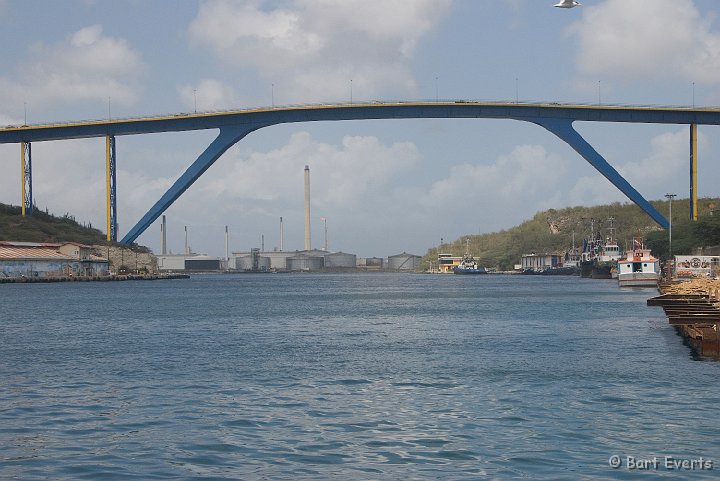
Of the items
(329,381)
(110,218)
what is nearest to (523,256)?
(110,218)

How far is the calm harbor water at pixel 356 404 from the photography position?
11938 millimetres

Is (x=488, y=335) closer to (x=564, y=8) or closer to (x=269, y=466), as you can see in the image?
(x=564, y=8)

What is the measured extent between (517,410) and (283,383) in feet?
17.2

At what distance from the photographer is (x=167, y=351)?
25406 mm

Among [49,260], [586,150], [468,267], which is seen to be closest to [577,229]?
[468,267]

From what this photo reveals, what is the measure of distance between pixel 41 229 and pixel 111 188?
18.0m

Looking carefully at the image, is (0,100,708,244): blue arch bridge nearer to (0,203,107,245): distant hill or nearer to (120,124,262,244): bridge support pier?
(120,124,262,244): bridge support pier

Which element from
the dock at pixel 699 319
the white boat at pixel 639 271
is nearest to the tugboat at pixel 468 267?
the white boat at pixel 639 271

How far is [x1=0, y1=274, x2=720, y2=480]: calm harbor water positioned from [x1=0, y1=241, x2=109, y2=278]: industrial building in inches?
2803

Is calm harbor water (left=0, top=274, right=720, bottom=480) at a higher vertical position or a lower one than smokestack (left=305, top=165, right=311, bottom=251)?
lower

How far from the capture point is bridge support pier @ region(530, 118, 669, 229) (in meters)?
82.3

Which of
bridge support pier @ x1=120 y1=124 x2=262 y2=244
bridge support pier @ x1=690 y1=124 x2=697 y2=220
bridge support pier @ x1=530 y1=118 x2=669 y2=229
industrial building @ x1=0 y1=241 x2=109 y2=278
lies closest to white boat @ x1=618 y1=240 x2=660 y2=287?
bridge support pier @ x1=530 y1=118 x2=669 y2=229

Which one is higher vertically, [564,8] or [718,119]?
[718,119]

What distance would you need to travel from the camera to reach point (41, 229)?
384 feet
